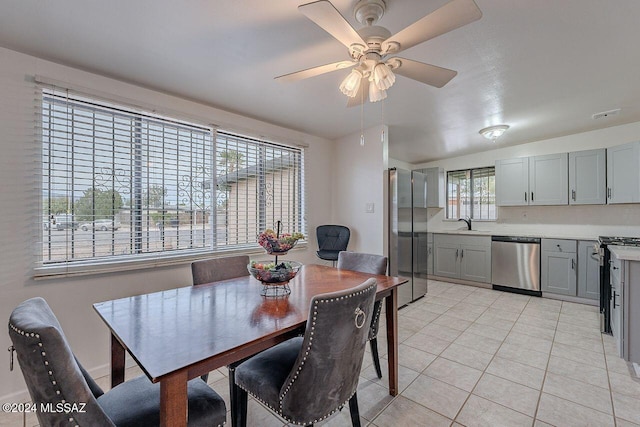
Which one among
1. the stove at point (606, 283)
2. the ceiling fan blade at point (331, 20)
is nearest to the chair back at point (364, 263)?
the ceiling fan blade at point (331, 20)

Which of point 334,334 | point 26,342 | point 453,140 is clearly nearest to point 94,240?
point 26,342

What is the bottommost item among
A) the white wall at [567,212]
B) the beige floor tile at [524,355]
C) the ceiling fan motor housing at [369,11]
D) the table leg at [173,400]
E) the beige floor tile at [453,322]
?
the beige floor tile at [524,355]

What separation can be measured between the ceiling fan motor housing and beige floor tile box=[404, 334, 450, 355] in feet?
8.56

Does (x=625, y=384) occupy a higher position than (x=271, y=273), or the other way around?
(x=271, y=273)

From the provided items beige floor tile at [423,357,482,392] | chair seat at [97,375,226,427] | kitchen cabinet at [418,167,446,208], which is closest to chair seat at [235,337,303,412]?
chair seat at [97,375,226,427]

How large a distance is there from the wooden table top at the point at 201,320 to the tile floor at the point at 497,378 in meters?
0.79

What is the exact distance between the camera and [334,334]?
1146mm

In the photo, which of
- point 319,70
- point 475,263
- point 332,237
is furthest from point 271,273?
point 475,263

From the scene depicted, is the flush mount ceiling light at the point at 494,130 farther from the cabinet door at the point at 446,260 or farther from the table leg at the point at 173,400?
the table leg at the point at 173,400

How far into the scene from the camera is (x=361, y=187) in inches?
149

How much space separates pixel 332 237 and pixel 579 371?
261 centimetres

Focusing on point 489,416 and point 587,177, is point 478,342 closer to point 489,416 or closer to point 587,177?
point 489,416

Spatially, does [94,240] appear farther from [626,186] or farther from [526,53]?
[626,186]

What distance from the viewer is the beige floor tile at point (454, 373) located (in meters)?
2.03
